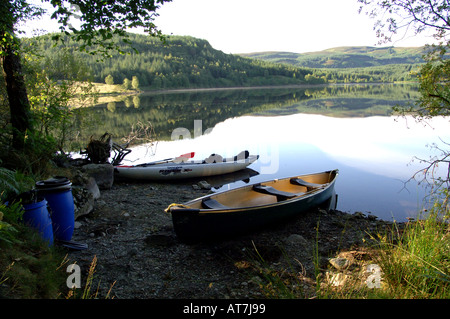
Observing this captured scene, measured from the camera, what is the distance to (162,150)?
1786 centimetres

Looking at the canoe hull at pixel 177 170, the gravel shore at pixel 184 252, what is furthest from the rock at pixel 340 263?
the canoe hull at pixel 177 170

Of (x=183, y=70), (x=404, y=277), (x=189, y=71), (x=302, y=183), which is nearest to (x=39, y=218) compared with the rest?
(x=404, y=277)

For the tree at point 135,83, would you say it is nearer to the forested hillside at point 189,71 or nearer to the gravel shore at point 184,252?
the forested hillside at point 189,71

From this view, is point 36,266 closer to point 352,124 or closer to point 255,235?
point 255,235

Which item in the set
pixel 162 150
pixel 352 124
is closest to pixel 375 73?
pixel 352 124

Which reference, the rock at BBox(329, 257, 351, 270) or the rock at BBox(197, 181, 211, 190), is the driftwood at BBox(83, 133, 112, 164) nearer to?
the rock at BBox(197, 181, 211, 190)

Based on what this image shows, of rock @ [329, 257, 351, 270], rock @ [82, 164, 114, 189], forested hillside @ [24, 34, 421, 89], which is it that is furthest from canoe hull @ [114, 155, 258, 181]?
forested hillside @ [24, 34, 421, 89]

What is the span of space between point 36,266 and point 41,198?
127 cm

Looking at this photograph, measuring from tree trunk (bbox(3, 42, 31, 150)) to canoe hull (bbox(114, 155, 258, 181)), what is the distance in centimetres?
390

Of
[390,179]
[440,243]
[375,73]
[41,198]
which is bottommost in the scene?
[390,179]

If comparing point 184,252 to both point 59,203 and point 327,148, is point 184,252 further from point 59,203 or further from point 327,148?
point 327,148

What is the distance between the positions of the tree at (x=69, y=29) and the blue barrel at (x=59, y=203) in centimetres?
243
